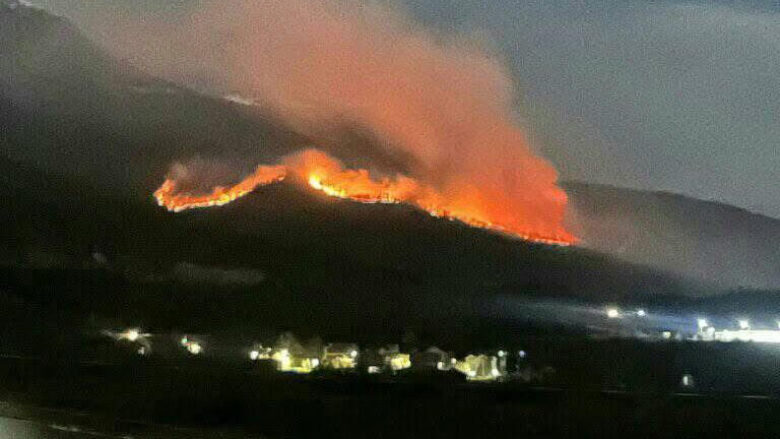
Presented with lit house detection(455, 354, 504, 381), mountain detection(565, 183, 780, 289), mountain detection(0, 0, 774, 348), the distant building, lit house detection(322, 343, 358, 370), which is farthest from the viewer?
mountain detection(565, 183, 780, 289)

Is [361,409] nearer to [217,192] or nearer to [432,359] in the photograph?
[432,359]

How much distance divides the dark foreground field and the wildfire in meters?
6.44

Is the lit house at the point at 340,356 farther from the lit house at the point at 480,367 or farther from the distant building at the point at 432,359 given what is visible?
the lit house at the point at 480,367

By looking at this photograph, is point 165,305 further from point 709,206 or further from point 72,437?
point 709,206

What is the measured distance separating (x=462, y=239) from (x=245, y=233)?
3.54 metres

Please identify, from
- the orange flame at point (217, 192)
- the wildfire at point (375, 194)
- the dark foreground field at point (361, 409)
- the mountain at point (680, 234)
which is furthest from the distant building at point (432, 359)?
the orange flame at point (217, 192)

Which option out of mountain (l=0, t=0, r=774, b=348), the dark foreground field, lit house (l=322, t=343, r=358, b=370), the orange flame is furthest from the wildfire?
the dark foreground field

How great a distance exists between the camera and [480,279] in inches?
502

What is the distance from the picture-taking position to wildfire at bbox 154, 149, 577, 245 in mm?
15820

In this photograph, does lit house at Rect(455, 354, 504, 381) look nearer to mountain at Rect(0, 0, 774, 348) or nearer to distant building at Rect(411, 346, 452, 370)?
distant building at Rect(411, 346, 452, 370)

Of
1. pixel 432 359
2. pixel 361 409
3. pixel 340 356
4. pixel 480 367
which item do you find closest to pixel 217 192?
pixel 340 356

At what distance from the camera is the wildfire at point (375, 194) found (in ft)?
51.9

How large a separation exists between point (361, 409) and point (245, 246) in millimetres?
6610

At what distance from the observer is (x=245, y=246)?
14008 mm
